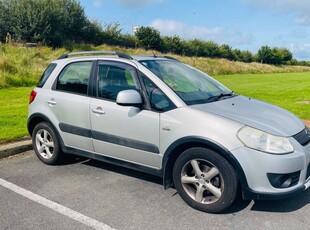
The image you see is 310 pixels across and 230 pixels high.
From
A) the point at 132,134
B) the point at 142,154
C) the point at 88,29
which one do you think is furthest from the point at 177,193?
the point at 88,29

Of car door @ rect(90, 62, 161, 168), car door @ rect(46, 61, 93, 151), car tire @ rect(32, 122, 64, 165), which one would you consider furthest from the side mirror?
car tire @ rect(32, 122, 64, 165)

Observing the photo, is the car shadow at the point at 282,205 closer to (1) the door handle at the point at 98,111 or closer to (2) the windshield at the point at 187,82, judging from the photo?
(2) the windshield at the point at 187,82

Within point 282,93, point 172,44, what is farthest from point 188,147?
point 172,44

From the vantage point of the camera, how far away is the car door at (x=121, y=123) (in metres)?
4.01

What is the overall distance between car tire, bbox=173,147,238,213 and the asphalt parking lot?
0.13 metres

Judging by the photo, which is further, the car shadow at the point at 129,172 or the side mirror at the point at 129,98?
the car shadow at the point at 129,172

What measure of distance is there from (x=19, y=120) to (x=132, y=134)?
457 cm

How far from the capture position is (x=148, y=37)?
151 feet

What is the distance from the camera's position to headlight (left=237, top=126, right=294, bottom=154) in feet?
11.2

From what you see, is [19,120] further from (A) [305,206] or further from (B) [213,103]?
(A) [305,206]

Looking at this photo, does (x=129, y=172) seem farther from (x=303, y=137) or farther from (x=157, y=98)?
(x=303, y=137)

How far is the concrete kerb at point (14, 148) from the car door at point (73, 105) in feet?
4.27

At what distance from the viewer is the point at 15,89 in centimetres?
1334

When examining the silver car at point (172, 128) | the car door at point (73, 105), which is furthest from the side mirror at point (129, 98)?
the car door at point (73, 105)
